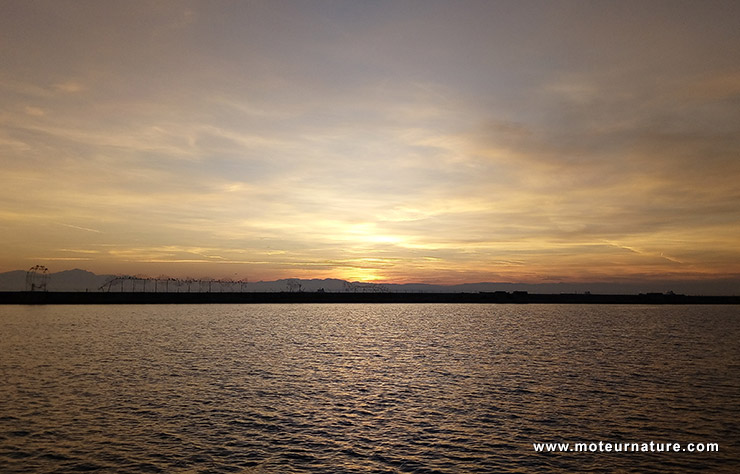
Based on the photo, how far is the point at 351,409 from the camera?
45.2m

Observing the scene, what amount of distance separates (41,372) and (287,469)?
157ft

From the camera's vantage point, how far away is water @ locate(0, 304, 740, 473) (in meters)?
31.2

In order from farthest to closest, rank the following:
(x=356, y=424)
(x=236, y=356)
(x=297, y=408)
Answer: (x=236, y=356), (x=297, y=408), (x=356, y=424)

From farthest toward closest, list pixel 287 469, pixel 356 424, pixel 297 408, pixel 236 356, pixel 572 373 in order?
pixel 236 356 → pixel 572 373 → pixel 297 408 → pixel 356 424 → pixel 287 469

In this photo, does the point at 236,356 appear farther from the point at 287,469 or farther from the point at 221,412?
the point at 287,469

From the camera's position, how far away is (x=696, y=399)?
162 feet

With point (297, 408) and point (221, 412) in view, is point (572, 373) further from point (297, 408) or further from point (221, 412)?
point (221, 412)

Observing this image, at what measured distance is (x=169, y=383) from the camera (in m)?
55.0

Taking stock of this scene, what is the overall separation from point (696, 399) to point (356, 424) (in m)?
36.7

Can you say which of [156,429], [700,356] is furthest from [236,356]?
[700,356]

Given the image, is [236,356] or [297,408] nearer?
[297,408]

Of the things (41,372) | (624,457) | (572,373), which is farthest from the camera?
(572,373)

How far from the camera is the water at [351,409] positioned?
31234 millimetres

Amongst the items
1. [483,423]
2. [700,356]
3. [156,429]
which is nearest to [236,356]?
[156,429]
